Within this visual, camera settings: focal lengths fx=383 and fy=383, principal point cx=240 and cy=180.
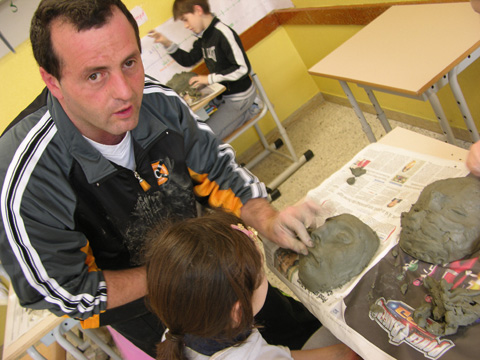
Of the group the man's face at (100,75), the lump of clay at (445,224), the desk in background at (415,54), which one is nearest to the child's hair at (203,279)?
the man's face at (100,75)

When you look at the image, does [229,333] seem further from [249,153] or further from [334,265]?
[249,153]

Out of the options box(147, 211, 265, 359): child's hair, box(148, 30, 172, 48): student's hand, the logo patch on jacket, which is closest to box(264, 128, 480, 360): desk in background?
box(147, 211, 265, 359): child's hair

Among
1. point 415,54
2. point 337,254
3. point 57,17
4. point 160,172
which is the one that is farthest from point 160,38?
point 337,254

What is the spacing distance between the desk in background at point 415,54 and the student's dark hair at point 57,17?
4.31 ft

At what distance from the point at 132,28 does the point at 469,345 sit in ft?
4.01

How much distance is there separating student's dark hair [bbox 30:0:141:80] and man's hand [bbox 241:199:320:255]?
31.0 inches

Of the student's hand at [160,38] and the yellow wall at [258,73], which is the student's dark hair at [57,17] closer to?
the yellow wall at [258,73]

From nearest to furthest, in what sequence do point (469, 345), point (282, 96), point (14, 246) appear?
point (469, 345) → point (14, 246) → point (282, 96)

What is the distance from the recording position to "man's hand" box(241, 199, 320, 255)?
1264 millimetres

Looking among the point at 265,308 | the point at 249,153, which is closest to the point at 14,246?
the point at 265,308

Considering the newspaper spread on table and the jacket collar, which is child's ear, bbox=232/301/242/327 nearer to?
the newspaper spread on table

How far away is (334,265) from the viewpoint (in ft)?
4.07

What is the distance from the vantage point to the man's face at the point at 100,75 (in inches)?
39.4

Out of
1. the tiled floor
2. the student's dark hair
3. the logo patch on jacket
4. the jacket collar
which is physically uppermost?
the student's dark hair
